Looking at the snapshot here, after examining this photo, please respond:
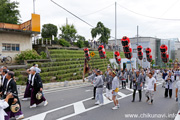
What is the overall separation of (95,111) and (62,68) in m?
12.1

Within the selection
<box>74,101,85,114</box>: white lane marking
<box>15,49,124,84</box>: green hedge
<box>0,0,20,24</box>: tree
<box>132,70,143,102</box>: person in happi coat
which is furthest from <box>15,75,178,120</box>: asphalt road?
<box>0,0,20,24</box>: tree

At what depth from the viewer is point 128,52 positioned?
12.1m

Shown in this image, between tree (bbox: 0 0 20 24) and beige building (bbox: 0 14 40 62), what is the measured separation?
16.7 ft

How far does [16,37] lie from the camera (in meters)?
16.8

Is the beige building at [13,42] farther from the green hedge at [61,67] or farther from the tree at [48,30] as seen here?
the tree at [48,30]

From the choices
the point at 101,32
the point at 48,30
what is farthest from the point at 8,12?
the point at 101,32

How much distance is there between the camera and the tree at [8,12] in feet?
70.6

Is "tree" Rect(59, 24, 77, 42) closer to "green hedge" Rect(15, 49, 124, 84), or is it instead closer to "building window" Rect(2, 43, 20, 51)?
"green hedge" Rect(15, 49, 124, 84)

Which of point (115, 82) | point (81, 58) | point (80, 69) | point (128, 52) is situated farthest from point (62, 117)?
point (81, 58)

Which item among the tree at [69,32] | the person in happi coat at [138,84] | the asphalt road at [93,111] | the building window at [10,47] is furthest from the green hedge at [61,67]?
the person in happi coat at [138,84]

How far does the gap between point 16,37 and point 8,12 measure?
820cm

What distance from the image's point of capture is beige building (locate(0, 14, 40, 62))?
15677 millimetres

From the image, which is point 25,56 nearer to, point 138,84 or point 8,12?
point 8,12

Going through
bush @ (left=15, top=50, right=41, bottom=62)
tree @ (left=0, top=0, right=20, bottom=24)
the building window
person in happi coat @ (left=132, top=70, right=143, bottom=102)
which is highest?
tree @ (left=0, top=0, right=20, bottom=24)
